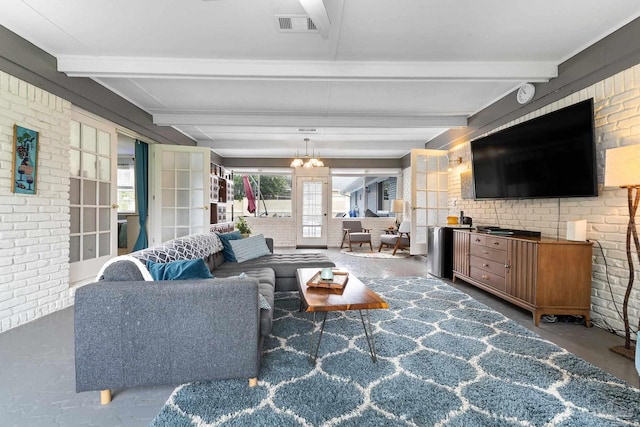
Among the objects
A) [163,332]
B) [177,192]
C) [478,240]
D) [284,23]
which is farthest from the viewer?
[177,192]

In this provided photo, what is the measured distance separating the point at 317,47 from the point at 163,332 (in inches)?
103

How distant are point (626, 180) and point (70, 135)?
4964 mm

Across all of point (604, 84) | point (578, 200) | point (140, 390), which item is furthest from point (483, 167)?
point (140, 390)

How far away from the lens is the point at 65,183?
125 inches

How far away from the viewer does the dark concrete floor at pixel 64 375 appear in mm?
1536

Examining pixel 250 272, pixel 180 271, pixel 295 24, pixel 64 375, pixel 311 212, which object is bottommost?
pixel 64 375

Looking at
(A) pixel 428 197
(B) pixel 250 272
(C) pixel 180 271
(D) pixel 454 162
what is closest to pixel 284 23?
(C) pixel 180 271

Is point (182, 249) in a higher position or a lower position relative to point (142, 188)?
lower

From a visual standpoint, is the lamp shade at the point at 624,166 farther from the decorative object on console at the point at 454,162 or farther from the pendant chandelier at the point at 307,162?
the pendant chandelier at the point at 307,162

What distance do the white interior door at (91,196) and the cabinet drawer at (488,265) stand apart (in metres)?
4.62

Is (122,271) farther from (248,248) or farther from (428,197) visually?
(428,197)

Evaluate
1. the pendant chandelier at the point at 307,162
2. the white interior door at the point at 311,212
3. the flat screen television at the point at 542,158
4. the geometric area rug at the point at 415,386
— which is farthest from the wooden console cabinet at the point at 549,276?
the white interior door at the point at 311,212

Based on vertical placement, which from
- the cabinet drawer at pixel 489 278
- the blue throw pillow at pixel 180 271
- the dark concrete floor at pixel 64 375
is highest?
the blue throw pillow at pixel 180 271

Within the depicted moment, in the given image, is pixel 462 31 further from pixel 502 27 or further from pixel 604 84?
pixel 604 84
